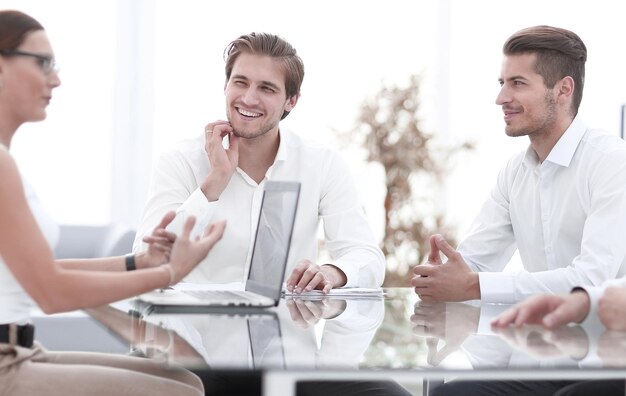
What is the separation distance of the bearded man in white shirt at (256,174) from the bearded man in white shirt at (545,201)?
402 millimetres

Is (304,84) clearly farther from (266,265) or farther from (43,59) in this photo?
(43,59)

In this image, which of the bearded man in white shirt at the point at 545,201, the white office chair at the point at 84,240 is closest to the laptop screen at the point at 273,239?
the bearded man in white shirt at the point at 545,201

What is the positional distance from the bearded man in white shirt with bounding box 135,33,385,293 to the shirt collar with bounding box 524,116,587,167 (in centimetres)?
61

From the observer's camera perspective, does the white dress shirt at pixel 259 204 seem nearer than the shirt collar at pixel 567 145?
No

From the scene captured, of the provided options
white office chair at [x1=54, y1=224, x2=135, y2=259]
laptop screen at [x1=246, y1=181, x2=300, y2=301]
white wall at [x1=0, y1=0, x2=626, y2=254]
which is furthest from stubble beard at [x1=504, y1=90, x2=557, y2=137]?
white wall at [x1=0, y1=0, x2=626, y2=254]

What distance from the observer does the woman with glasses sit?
5.16 feet

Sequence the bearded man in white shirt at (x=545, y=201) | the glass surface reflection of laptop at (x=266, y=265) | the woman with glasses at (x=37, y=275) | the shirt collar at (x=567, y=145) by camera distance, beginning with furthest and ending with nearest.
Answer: the shirt collar at (x=567, y=145), the bearded man in white shirt at (x=545, y=201), the glass surface reflection of laptop at (x=266, y=265), the woman with glasses at (x=37, y=275)

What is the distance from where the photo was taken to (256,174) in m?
2.94

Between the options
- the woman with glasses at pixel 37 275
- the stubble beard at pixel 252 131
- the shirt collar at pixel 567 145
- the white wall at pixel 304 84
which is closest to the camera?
the woman with glasses at pixel 37 275

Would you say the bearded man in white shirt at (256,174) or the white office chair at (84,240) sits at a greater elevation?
the bearded man in white shirt at (256,174)

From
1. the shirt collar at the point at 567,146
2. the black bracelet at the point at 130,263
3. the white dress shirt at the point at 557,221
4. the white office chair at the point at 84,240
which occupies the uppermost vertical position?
the shirt collar at the point at 567,146

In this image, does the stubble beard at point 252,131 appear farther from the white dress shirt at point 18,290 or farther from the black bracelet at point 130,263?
the white dress shirt at point 18,290

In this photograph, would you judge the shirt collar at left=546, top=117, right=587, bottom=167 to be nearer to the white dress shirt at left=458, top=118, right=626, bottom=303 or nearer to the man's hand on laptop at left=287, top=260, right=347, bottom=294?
the white dress shirt at left=458, top=118, right=626, bottom=303

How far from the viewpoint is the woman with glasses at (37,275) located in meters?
1.57
